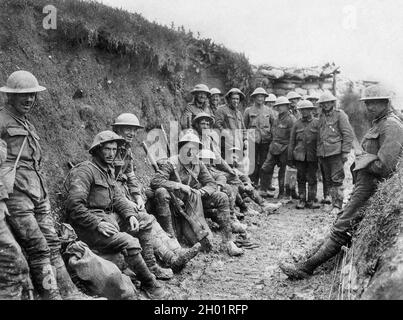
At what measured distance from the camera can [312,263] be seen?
5926 mm

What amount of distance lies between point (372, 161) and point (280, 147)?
6361mm

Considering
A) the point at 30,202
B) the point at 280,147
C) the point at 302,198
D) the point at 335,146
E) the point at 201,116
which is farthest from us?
the point at 280,147

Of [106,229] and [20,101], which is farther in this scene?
[106,229]

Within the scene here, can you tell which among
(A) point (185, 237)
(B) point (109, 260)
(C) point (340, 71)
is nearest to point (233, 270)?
(A) point (185, 237)

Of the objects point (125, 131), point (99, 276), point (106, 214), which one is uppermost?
point (125, 131)

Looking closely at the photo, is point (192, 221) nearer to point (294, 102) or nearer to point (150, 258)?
point (150, 258)

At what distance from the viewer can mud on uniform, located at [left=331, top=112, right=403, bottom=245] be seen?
5352 mm

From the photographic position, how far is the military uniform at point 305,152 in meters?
11.0

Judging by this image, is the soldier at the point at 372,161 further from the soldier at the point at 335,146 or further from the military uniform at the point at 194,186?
the soldier at the point at 335,146

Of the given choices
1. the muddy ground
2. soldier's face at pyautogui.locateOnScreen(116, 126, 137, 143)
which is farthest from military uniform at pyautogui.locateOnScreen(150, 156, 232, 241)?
soldier's face at pyautogui.locateOnScreen(116, 126, 137, 143)

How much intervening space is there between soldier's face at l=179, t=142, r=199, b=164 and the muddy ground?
1.49 meters

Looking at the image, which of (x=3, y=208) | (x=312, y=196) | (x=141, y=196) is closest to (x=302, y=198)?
(x=312, y=196)

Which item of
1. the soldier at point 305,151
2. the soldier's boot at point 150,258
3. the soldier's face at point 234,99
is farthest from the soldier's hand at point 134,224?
the soldier's face at point 234,99

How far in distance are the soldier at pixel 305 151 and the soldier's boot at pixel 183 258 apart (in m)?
5.18
